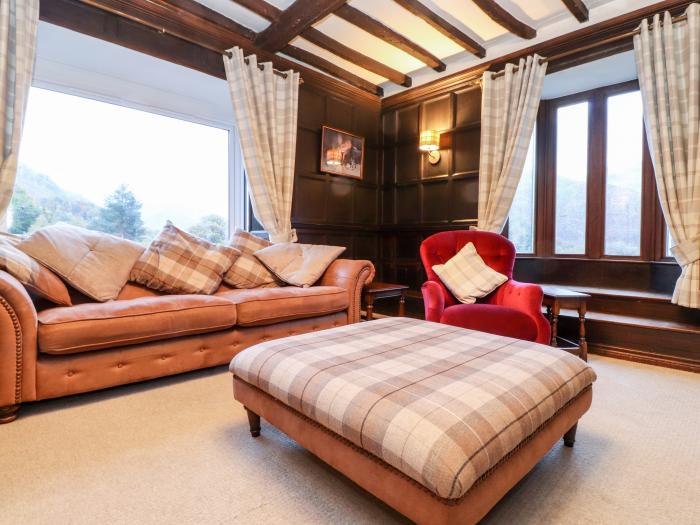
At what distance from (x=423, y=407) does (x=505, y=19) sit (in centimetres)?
338

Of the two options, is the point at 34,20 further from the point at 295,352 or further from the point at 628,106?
the point at 628,106

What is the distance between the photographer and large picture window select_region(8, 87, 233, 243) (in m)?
3.01

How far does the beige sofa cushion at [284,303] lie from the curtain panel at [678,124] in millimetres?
2470

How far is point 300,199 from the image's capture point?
406 centimetres

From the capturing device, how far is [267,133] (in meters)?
3.60

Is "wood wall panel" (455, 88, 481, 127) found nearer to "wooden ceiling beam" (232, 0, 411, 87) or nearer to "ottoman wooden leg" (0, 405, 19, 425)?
"wooden ceiling beam" (232, 0, 411, 87)

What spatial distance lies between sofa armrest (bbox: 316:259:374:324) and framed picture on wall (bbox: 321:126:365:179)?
1486mm

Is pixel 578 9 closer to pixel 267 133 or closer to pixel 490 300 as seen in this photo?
pixel 490 300

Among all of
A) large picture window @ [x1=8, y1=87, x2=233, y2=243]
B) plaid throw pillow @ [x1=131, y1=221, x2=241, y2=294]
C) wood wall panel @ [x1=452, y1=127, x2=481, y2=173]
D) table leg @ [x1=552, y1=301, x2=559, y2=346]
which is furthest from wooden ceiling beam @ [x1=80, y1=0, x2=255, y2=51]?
table leg @ [x1=552, y1=301, x2=559, y2=346]

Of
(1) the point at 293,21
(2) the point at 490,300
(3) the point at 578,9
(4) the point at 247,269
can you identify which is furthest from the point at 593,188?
(4) the point at 247,269

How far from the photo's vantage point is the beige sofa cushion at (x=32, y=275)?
1869 millimetres

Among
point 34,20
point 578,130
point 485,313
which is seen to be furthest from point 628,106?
point 34,20

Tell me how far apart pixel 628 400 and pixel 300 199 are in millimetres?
3202

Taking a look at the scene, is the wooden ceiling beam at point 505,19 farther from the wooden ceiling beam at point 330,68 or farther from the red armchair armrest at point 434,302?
the red armchair armrest at point 434,302
